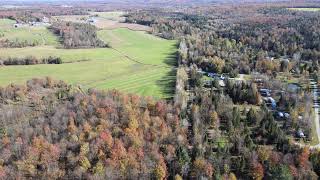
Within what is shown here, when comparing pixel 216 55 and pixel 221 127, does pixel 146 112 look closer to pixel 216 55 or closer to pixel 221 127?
pixel 221 127

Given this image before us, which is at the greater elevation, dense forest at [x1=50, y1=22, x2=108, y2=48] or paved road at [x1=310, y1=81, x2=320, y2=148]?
dense forest at [x1=50, y1=22, x2=108, y2=48]

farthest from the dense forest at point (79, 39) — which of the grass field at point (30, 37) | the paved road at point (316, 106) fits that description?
the paved road at point (316, 106)

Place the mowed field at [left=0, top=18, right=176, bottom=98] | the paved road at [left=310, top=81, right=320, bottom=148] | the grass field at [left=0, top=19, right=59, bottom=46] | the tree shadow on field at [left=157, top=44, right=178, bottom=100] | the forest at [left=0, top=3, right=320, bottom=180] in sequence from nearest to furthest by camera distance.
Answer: the forest at [left=0, top=3, right=320, bottom=180] → the paved road at [left=310, top=81, right=320, bottom=148] → the tree shadow on field at [left=157, top=44, right=178, bottom=100] → the mowed field at [left=0, top=18, right=176, bottom=98] → the grass field at [left=0, top=19, right=59, bottom=46]

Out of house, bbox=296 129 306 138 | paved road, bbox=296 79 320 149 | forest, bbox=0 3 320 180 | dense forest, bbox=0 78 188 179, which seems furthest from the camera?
paved road, bbox=296 79 320 149

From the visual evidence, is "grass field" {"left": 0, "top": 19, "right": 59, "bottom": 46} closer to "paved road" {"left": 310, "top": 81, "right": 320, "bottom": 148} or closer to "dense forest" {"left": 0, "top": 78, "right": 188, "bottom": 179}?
"dense forest" {"left": 0, "top": 78, "right": 188, "bottom": 179}

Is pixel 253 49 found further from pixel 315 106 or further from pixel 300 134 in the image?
pixel 300 134

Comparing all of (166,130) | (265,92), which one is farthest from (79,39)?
(166,130)

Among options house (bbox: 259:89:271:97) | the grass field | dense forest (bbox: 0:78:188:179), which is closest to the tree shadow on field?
dense forest (bbox: 0:78:188:179)

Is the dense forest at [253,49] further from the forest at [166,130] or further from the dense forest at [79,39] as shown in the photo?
the dense forest at [79,39]

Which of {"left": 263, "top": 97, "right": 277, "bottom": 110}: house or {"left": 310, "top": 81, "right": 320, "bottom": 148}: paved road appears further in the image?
{"left": 263, "top": 97, "right": 277, "bottom": 110}: house
